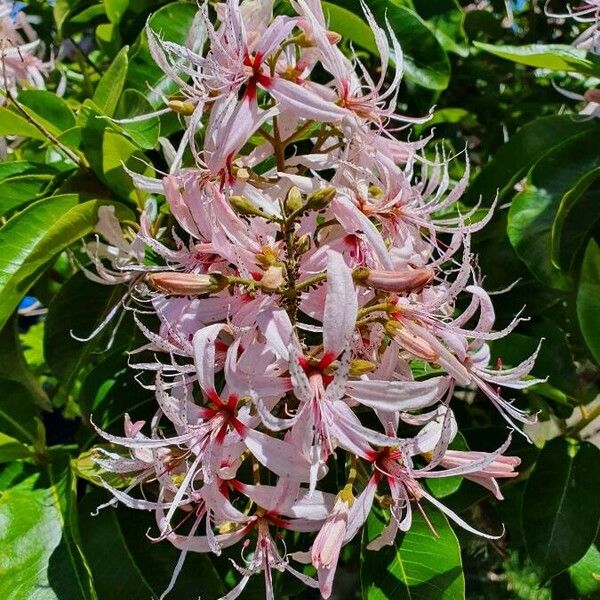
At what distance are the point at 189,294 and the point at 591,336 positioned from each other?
0.61 meters

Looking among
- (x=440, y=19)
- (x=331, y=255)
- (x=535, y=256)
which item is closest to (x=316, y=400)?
(x=331, y=255)

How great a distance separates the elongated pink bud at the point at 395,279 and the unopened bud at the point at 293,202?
86 millimetres

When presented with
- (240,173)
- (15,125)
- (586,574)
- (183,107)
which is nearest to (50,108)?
(15,125)

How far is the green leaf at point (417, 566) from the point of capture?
88 cm

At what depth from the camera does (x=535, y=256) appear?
1048mm

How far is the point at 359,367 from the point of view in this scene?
2.32 ft

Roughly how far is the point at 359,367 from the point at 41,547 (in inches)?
21.2

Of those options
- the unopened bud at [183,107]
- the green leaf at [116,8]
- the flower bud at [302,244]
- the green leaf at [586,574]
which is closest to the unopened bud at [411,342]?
the flower bud at [302,244]

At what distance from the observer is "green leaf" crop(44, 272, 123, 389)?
1068mm

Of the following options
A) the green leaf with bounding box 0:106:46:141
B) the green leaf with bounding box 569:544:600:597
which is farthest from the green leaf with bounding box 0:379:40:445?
the green leaf with bounding box 569:544:600:597

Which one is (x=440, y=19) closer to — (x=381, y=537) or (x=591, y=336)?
(x=591, y=336)

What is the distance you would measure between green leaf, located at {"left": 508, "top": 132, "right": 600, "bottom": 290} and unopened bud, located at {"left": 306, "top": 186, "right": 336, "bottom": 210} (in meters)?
0.42

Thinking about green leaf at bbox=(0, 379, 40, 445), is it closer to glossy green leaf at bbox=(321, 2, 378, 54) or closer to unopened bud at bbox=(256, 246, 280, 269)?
unopened bud at bbox=(256, 246, 280, 269)

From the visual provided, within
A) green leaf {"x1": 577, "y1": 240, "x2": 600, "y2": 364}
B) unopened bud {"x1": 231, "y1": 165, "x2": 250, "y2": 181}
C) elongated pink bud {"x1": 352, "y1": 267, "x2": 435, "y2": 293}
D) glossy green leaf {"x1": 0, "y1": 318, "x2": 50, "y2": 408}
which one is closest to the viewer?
elongated pink bud {"x1": 352, "y1": 267, "x2": 435, "y2": 293}
